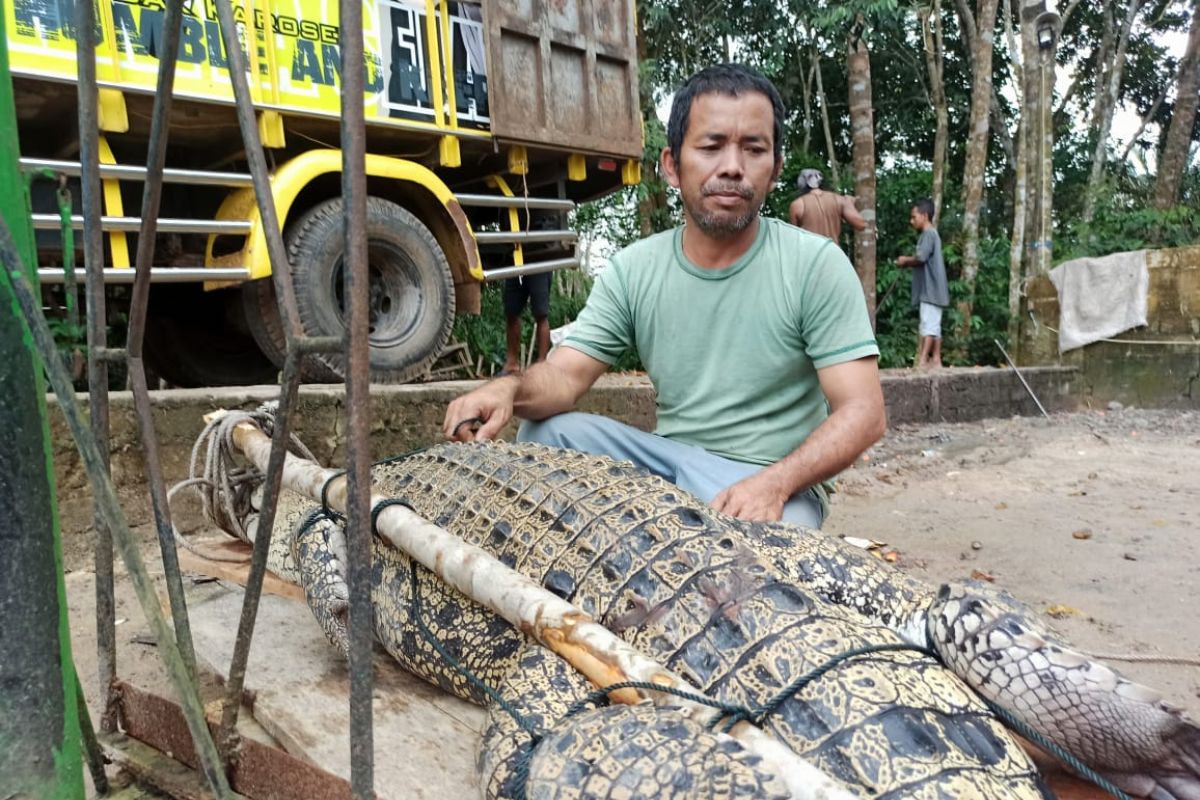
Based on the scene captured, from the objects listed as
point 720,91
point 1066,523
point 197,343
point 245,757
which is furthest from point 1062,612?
point 197,343

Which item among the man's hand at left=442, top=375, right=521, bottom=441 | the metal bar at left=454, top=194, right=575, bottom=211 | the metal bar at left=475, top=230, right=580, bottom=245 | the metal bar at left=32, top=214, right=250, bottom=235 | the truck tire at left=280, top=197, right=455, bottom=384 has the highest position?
the metal bar at left=454, top=194, right=575, bottom=211

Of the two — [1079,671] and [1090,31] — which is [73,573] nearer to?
[1079,671]

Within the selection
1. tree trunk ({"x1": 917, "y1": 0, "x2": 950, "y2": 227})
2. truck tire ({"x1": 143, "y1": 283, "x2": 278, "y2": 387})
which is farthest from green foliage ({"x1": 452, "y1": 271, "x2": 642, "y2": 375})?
tree trunk ({"x1": 917, "y1": 0, "x2": 950, "y2": 227})

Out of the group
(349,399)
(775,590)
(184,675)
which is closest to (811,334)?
(775,590)

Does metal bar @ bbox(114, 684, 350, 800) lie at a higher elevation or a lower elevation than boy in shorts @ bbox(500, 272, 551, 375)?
lower

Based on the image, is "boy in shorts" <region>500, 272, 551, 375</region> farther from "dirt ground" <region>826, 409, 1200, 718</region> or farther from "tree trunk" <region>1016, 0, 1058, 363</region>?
"tree trunk" <region>1016, 0, 1058, 363</region>

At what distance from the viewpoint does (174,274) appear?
384 cm

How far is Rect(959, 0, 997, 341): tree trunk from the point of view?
1060 cm

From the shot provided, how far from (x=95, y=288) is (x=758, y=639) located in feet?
4.70

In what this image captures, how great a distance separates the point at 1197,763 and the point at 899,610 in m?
0.60

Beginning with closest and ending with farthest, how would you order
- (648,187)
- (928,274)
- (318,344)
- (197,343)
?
1. (318,344)
2. (197,343)
3. (928,274)
4. (648,187)

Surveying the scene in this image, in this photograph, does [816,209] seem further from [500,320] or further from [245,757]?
[245,757]

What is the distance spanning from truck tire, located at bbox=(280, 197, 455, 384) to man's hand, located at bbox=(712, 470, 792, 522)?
2792 mm

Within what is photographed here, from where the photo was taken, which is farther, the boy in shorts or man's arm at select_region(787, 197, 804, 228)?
man's arm at select_region(787, 197, 804, 228)
